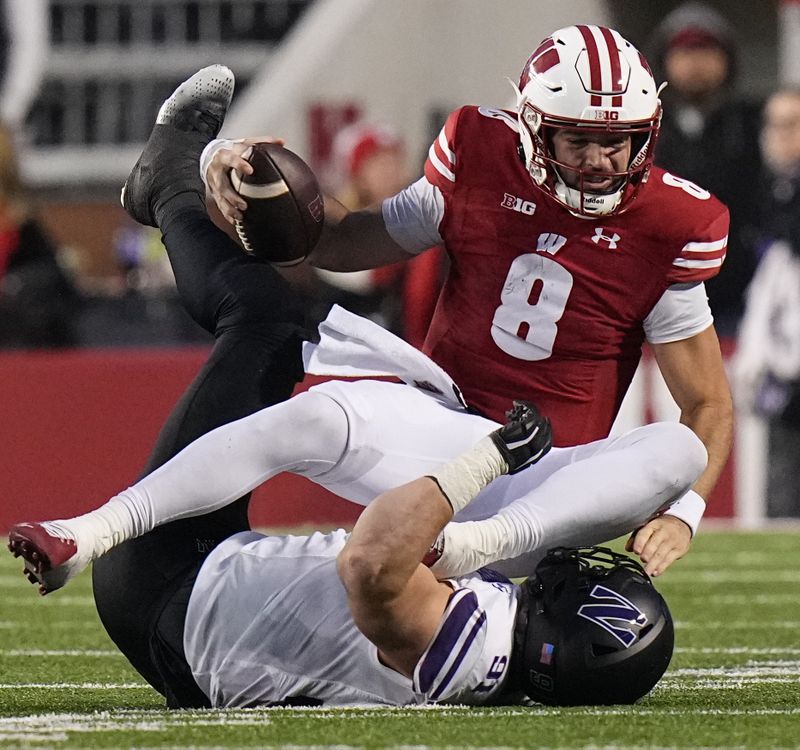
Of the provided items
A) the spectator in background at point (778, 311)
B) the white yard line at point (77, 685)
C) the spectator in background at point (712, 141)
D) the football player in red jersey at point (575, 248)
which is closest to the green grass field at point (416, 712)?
the white yard line at point (77, 685)

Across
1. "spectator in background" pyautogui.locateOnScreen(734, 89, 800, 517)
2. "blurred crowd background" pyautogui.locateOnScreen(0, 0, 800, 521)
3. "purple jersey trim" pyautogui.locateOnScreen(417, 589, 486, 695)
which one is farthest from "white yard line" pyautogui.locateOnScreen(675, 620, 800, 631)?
"spectator in background" pyautogui.locateOnScreen(734, 89, 800, 517)

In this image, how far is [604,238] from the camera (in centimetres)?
362

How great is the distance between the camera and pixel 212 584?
3105 millimetres

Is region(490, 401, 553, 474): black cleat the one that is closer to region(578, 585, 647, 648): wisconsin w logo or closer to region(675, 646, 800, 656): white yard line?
region(578, 585, 647, 648): wisconsin w logo

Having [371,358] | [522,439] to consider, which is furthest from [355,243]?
[522,439]

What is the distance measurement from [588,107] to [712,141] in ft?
12.8

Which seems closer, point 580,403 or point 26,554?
point 26,554

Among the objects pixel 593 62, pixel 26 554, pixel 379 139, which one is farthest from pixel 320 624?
pixel 379 139

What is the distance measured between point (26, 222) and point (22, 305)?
396 mm

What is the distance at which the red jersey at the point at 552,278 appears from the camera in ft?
11.8

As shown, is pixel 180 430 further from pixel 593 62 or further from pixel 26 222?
pixel 26 222

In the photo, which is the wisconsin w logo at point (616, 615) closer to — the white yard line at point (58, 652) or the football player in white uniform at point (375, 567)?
the football player in white uniform at point (375, 567)

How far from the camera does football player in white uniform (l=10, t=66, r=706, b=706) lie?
116 inches

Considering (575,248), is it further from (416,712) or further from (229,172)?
(416,712)
